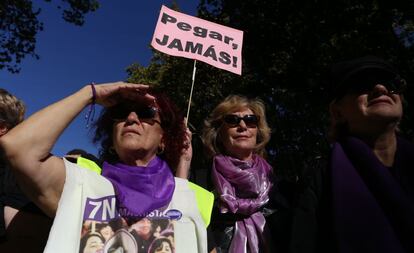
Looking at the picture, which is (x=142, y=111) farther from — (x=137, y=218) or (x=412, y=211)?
(x=412, y=211)

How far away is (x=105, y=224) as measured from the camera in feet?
6.63

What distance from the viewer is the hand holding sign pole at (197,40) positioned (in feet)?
12.1

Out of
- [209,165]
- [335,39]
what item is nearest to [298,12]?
[335,39]

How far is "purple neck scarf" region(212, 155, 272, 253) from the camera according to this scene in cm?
276

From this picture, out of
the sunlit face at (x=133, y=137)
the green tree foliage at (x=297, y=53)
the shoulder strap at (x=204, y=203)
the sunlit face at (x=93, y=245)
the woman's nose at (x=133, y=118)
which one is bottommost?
the sunlit face at (x=93, y=245)

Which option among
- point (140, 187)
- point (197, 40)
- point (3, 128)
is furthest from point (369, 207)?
point (197, 40)

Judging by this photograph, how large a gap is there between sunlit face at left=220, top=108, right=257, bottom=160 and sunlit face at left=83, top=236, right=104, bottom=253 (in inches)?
56.2

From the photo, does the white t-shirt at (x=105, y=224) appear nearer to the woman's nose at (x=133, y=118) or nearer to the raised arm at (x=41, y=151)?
the raised arm at (x=41, y=151)

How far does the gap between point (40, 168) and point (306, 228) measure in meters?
1.23

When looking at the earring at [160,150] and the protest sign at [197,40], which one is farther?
the protest sign at [197,40]

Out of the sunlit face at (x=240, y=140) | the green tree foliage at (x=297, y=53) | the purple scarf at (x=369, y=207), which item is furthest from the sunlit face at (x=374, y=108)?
the green tree foliage at (x=297, y=53)

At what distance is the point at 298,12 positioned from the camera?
13.2 meters

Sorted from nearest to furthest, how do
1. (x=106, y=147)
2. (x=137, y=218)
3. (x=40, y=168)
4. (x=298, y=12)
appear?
(x=40, y=168)
(x=137, y=218)
(x=106, y=147)
(x=298, y=12)

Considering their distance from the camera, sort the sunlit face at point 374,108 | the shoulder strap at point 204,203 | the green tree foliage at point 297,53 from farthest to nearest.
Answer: the green tree foliage at point 297,53 < the shoulder strap at point 204,203 < the sunlit face at point 374,108
